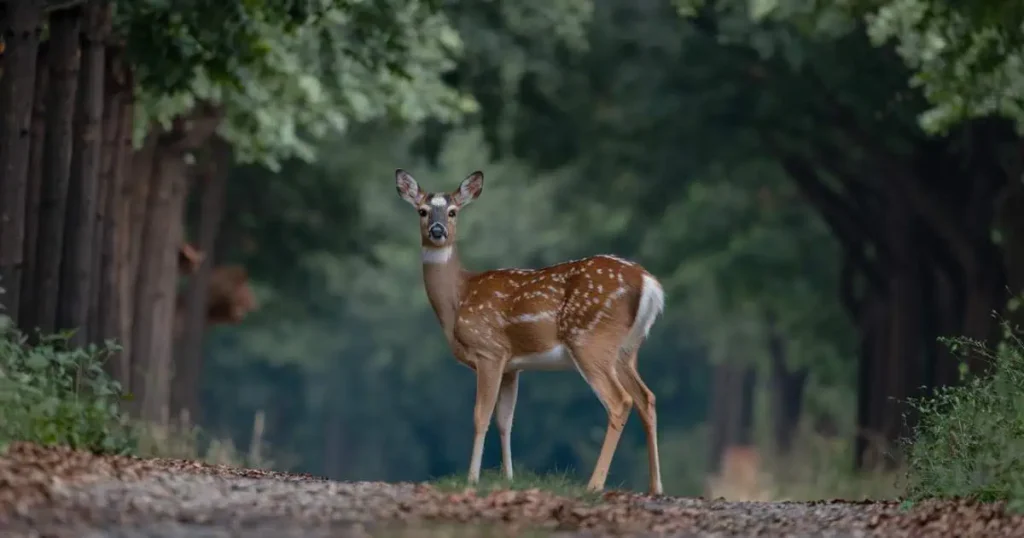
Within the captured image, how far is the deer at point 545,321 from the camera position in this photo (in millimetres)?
15781

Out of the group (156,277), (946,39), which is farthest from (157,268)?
(946,39)

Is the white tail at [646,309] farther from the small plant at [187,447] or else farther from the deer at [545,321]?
the small plant at [187,447]

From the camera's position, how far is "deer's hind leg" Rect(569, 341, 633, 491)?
15.5m

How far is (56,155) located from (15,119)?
3.34 feet

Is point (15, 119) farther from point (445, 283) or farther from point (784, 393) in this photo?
point (784, 393)

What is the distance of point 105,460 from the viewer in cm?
1369

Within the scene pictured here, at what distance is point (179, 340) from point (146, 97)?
880 centimetres

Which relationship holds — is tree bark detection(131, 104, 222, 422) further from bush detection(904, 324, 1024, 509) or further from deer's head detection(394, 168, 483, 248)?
bush detection(904, 324, 1024, 509)

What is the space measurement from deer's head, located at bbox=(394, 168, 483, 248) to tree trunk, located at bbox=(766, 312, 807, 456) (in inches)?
1069

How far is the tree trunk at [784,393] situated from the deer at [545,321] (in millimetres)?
27249

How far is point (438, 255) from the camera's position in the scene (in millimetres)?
16344

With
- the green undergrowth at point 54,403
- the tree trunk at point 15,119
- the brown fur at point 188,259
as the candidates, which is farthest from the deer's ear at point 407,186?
the brown fur at point 188,259

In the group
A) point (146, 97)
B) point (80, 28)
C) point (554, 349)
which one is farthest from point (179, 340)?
point (554, 349)

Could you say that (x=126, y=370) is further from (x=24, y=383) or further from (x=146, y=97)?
(x=24, y=383)
